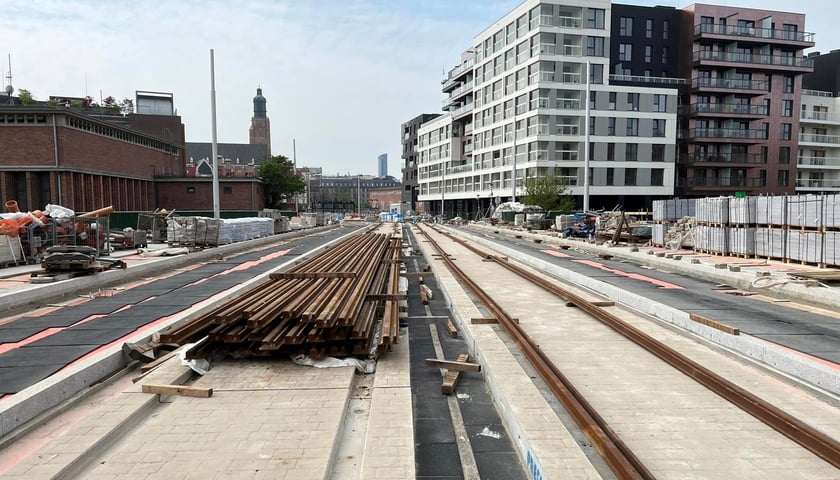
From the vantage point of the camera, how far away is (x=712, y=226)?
1984cm

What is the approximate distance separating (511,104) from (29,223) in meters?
50.6

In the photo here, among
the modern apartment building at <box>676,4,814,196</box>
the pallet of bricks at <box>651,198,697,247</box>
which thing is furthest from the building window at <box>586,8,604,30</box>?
the pallet of bricks at <box>651,198,697,247</box>

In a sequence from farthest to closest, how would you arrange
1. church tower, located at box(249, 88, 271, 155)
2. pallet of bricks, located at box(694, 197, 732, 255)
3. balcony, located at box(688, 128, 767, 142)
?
church tower, located at box(249, 88, 271, 155)
balcony, located at box(688, 128, 767, 142)
pallet of bricks, located at box(694, 197, 732, 255)

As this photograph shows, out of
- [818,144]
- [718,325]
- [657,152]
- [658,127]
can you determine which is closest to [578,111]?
[658,127]

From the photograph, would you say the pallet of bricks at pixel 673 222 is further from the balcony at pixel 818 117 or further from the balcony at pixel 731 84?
the balcony at pixel 818 117

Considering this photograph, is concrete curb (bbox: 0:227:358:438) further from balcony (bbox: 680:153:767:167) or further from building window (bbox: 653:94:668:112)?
balcony (bbox: 680:153:767:167)

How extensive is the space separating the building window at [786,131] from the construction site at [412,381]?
61.4m

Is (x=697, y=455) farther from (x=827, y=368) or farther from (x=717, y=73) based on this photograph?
(x=717, y=73)

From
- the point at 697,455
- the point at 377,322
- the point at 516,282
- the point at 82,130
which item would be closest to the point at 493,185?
the point at 82,130

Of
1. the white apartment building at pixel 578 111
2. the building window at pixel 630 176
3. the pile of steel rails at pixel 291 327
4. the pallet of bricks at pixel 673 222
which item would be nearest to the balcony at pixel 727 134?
the white apartment building at pixel 578 111

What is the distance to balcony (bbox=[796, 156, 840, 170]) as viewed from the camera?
214ft

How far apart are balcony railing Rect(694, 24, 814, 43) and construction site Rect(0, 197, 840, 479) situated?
183 ft

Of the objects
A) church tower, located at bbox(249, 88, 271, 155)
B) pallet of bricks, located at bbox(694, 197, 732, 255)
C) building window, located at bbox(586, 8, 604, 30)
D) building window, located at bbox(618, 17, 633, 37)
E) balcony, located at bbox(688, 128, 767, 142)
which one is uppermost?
church tower, located at bbox(249, 88, 271, 155)

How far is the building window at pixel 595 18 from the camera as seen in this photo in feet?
175
